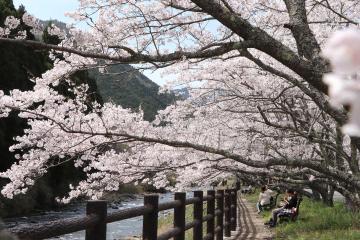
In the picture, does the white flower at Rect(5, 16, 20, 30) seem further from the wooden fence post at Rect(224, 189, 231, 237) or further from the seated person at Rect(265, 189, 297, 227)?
the seated person at Rect(265, 189, 297, 227)

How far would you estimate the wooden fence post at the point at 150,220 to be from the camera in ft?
14.4

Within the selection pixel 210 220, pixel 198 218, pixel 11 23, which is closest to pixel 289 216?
pixel 210 220

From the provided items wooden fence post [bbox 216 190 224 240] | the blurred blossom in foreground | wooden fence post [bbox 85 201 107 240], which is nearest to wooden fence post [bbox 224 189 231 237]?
wooden fence post [bbox 216 190 224 240]

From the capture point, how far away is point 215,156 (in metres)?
8.09

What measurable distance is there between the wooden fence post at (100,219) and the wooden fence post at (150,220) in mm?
1305

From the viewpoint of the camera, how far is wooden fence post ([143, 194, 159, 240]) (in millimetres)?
4402

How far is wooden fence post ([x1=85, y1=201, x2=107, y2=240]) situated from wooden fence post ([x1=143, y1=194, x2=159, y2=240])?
1.30m

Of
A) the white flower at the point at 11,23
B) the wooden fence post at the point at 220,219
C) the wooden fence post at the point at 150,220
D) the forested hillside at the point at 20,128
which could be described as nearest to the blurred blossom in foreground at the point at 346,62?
the wooden fence post at the point at 150,220

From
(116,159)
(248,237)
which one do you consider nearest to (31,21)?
(116,159)

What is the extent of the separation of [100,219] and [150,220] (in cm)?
143

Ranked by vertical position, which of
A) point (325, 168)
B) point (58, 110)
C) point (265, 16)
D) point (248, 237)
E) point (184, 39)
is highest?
point (265, 16)

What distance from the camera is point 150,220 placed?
446 centimetres

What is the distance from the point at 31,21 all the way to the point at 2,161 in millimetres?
21614

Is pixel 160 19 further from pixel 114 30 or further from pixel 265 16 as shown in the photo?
pixel 265 16
